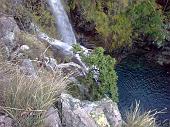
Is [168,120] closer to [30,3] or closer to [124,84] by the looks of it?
[124,84]

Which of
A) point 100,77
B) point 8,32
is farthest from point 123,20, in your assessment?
point 100,77

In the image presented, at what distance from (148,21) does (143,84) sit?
3.39 meters

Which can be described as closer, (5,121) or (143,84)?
(5,121)

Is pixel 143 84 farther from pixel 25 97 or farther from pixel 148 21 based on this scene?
pixel 25 97

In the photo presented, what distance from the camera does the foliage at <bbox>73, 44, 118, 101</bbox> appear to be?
732cm

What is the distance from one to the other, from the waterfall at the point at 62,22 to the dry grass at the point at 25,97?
23.6 feet

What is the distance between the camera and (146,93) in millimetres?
12953

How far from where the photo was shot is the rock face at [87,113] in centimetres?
553

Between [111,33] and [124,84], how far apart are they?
2.59 meters

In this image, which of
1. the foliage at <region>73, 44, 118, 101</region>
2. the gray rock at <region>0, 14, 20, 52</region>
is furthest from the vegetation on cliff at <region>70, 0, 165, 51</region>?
the foliage at <region>73, 44, 118, 101</region>

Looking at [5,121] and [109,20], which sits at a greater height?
[5,121]

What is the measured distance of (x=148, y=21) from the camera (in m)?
16.1

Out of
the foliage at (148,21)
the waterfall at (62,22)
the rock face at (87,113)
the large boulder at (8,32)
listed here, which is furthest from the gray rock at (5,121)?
the foliage at (148,21)

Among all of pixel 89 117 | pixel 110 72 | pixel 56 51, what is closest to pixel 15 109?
pixel 89 117
